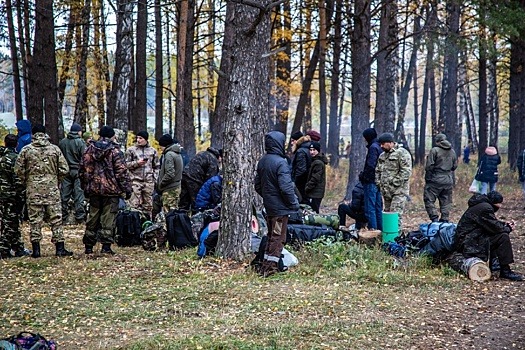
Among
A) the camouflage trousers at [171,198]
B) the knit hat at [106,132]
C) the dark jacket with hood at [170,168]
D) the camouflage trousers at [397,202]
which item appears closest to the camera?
the knit hat at [106,132]

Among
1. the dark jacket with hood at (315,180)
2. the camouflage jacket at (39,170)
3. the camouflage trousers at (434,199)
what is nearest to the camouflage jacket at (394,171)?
the dark jacket with hood at (315,180)

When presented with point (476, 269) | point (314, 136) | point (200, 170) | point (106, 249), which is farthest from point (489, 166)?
point (106, 249)

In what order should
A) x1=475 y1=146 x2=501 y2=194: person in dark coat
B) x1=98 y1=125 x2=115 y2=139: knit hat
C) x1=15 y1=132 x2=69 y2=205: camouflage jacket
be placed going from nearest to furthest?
x1=15 y1=132 x2=69 y2=205: camouflage jacket
x1=98 y1=125 x2=115 y2=139: knit hat
x1=475 y1=146 x2=501 y2=194: person in dark coat

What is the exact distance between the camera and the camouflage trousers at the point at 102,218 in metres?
9.92

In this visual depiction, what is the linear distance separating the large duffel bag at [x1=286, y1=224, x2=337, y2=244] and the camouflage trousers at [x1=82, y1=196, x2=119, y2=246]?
9.24ft

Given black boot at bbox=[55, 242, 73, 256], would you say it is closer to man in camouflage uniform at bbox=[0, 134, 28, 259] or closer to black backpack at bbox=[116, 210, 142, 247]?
man in camouflage uniform at bbox=[0, 134, 28, 259]

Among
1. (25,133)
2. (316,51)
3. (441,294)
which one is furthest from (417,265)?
(316,51)

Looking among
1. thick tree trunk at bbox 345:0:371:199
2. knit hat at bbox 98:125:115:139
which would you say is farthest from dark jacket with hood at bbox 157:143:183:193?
thick tree trunk at bbox 345:0:371:199

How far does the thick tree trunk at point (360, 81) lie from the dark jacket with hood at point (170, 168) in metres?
5.61

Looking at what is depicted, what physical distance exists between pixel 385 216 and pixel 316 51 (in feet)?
40.2

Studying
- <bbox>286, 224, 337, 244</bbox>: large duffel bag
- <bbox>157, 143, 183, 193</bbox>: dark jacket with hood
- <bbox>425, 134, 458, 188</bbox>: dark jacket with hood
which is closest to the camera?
<bbox>286, 224, 337, 244</bbox>: large duffel bag

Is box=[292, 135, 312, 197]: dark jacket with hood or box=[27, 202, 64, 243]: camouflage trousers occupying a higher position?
box=[292, 135, 312, 197]: dark jacket with hood

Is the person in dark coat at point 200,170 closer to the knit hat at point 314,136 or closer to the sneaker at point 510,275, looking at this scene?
the knit hat at point 314,136

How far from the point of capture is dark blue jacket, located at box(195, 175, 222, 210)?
35.8 feet
